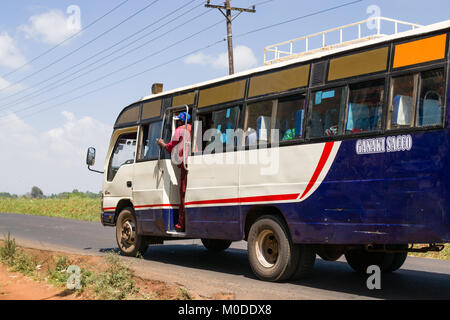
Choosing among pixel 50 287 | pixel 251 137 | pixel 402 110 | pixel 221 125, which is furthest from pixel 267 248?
pixel 50 287

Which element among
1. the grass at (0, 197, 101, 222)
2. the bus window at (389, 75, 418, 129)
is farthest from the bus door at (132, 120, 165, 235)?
the grass at (0, 197, 101, 222)

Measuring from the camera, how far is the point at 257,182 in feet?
30.5

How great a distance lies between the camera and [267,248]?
30.6 ft

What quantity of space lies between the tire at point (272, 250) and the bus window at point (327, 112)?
151 cm

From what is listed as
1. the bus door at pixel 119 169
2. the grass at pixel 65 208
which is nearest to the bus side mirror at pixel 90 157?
the bus door at pixel 119 169

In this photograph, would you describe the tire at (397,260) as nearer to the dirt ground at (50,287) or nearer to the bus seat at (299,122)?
the bus seat at (299,122)

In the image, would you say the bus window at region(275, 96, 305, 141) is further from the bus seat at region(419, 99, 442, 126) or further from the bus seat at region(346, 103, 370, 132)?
the bus seat at region(419, 99, 442, 126)

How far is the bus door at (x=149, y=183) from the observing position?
1176 cm

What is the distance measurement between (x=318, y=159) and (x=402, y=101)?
1.45m

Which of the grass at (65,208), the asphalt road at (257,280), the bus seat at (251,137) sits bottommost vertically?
the grass at (65,208)

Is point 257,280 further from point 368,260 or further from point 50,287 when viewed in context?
point 50,287
